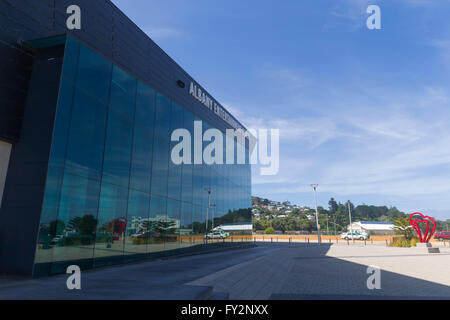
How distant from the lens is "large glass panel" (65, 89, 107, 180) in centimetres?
1212

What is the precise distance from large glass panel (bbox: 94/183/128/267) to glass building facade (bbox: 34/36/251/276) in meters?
0.05

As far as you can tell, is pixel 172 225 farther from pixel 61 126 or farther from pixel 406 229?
pixel 406 229

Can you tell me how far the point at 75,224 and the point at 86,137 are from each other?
407 cm

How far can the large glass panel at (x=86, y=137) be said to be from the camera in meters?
12.1

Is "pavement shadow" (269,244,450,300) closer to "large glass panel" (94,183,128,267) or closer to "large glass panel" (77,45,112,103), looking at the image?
"large glass panel" (94,183,128,267)

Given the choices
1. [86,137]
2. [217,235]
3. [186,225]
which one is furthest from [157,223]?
[217,235]

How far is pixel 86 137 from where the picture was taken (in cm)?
1291

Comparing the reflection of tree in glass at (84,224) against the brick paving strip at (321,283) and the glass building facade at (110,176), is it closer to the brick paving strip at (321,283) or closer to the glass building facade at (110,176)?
the glass building facade at (110,176)

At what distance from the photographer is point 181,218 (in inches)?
833

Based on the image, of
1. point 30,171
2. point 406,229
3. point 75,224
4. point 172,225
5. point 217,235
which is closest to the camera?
point 30,171

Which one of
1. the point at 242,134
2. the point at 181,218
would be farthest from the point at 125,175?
the point at 242,134

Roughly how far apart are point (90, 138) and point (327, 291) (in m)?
12.5

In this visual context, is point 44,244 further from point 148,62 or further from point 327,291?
point 148,62

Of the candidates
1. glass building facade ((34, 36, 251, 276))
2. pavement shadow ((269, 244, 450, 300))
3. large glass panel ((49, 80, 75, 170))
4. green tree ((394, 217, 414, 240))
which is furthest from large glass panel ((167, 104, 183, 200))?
green tree ((394, 217, 414, 240))
